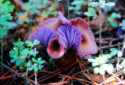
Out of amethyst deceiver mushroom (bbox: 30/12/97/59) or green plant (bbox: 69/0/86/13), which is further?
green plant (bbox: 69/0/86/13)

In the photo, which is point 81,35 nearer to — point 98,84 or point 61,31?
point 61,31

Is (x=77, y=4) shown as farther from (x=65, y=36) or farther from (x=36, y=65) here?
(x=36, y=65)

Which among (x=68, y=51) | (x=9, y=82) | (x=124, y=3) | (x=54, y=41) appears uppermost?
(x=124, y=3)

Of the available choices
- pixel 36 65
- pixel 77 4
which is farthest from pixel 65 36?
pixel 77 4

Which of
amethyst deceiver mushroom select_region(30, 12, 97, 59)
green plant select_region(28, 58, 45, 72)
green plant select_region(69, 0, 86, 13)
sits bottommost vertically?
green plant select_region(28, 58, 45, 72)

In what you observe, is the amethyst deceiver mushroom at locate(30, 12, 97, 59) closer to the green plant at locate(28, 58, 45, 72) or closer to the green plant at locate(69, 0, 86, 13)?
the green plant at locate(28, 58, 45, 72)

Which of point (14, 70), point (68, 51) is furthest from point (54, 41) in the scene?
point (14, 70)

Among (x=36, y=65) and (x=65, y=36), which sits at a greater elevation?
(x=65, y=36)

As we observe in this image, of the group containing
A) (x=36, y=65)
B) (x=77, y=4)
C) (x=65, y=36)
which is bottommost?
(x=36, y=65)

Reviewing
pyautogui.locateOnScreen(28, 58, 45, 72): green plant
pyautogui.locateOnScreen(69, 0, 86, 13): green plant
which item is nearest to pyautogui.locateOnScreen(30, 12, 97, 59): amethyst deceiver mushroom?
pyautogui.locateOnScreen(28, 58, 45, 72): green plant
